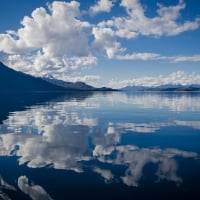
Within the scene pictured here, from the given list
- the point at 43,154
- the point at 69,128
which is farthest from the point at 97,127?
the point at 43,154

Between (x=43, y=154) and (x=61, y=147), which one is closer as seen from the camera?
(x=43, y=154)

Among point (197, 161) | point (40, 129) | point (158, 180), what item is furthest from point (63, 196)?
point (40, 129)

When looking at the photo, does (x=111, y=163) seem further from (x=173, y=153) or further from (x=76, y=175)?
(x=173, y=153)

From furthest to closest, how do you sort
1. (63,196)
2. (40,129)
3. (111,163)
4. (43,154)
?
(40,129) < (43,154) < (111,163) < (63,196)

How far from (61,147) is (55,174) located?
9050mm

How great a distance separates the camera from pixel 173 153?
84.1 feet

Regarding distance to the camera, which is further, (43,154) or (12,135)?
(12,135)

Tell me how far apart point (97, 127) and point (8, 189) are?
2582 centimetres

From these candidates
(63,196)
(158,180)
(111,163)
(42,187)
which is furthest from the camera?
(111,163)

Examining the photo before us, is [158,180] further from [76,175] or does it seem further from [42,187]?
[42,187]

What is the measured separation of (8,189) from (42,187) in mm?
2084

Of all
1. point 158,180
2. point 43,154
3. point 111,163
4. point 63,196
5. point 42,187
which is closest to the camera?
point 63,196

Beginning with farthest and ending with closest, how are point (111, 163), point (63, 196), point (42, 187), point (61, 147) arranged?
point (61, 147), point (111, 163), point (42, 187), point (63, 196)

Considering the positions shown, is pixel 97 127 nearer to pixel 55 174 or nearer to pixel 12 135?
pixel 12 135
